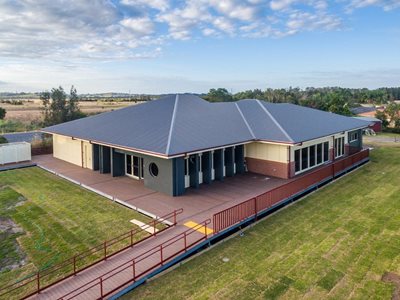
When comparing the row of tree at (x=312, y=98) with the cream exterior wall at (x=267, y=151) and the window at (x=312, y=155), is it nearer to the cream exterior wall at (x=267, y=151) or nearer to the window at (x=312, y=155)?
the window at (x=312, y=155)

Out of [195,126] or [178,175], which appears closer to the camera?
[178,175]

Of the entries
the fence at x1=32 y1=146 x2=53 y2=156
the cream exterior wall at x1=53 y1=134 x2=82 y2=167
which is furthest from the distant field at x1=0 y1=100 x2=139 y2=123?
the cream exterior wall at x1=53 y1=134 x2=82 y2=167

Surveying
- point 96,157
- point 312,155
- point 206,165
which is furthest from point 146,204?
point 312,155

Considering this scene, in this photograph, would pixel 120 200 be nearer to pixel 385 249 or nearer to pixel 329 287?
pixel 329 287

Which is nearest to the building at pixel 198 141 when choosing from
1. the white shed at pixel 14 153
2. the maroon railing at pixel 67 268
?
the white shed at pixel 14 153

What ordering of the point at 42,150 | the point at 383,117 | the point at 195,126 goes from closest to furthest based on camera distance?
the point at 195,126
the point at 42,150
the point at 383,117

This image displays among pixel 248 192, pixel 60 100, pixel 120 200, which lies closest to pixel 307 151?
pixel 248 192

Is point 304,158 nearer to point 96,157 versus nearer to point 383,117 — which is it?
point 96,157
